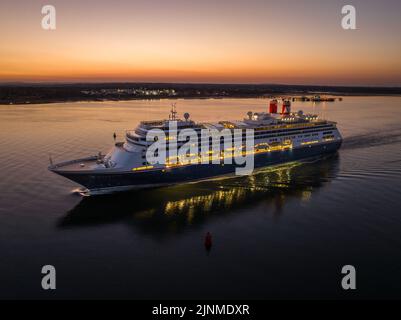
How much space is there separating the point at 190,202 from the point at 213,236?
6.19m

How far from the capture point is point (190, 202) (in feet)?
95.2

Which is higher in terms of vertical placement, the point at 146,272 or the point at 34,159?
the point at 34,159

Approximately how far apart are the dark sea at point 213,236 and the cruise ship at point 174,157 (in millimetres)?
1232

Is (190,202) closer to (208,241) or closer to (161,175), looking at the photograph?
(161,175)

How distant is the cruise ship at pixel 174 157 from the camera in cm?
2962

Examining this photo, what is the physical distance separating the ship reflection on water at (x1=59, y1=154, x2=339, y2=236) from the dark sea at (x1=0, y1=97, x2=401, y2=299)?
9 centimetres

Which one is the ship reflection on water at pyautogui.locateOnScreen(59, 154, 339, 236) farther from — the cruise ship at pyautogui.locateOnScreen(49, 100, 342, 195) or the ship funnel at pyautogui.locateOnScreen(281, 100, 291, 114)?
the ship funnel at pyautogui.locateOnScreen(281, 100, 291, 114)

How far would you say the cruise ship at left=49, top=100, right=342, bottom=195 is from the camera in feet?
97.2

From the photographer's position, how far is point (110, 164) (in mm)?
30531

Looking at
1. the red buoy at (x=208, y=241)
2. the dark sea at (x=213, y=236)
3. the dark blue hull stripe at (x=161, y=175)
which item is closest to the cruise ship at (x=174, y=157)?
the dark blue hull stripe at (x=161, y=175)

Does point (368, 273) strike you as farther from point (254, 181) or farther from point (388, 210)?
point (254, 181)
